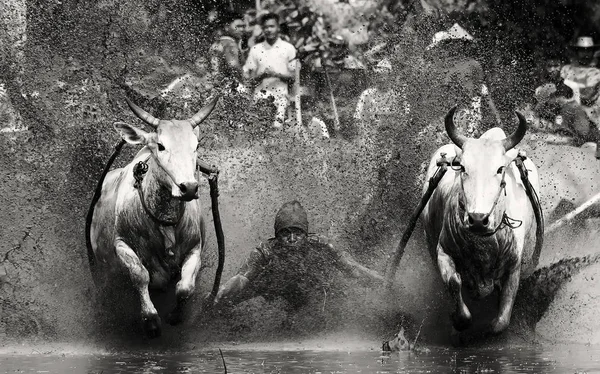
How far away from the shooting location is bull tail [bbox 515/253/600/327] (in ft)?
37.2

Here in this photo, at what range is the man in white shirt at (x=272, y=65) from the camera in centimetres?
1716

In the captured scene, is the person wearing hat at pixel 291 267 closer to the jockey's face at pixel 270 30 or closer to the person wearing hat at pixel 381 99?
the person wearing hat at pixel 381 99

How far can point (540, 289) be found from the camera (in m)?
11.5

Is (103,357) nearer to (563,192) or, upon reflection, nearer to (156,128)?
(156,128)

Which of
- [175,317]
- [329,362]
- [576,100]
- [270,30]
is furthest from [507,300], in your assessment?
[270,30]

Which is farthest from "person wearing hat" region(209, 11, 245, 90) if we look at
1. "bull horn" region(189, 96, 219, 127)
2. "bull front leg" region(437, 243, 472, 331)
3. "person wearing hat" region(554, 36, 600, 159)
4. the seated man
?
"bull front leg" region(437, 243, 472, 331)

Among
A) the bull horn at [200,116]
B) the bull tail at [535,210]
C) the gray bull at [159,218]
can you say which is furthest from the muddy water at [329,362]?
the bull horn at [200,116]

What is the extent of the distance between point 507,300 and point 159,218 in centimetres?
257

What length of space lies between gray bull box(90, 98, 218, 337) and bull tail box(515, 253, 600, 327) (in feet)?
8.19

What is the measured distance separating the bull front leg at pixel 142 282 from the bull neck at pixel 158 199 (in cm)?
37

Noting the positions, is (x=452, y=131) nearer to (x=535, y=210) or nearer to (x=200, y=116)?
(x=535, y=210)

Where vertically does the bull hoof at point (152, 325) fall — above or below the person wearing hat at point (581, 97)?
below

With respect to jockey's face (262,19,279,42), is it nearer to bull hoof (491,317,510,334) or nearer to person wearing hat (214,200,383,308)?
person wearing hat (214,200,383,308)

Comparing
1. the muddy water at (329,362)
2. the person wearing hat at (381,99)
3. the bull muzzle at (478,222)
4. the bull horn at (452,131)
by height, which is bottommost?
the muddy water at (329,362)
